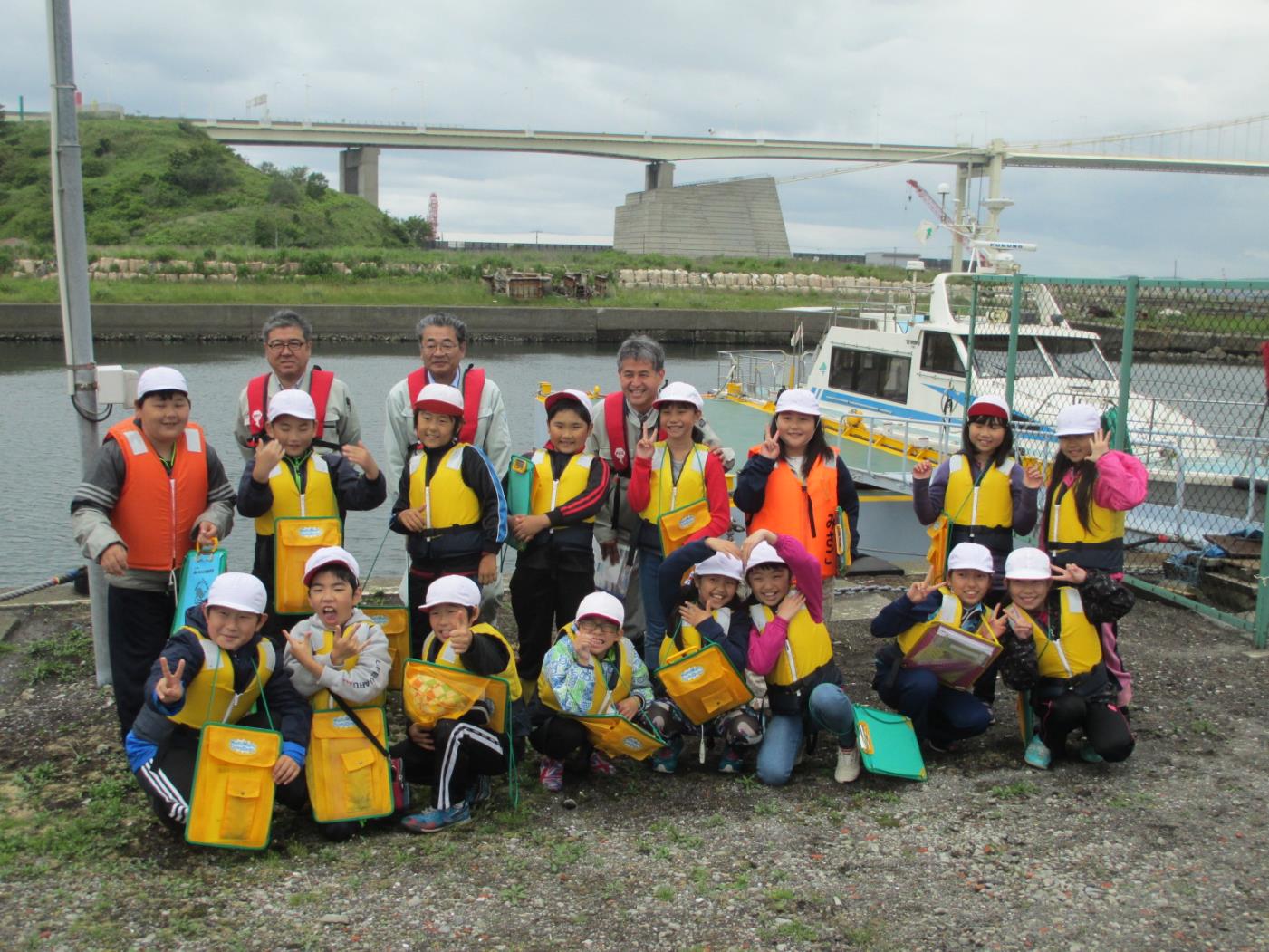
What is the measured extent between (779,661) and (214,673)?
88.7 inches

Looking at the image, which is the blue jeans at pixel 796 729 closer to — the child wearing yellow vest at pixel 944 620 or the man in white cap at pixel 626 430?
the child wearing yellow vest at pixel 944 620

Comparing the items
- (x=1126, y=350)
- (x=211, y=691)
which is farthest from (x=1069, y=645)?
(x=211, y=691)

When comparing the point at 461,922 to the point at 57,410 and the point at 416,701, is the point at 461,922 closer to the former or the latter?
the point at 416,701

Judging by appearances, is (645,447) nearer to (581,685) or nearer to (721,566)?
(721,566)

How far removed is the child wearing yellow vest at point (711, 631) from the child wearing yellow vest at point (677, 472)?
0.35 metres

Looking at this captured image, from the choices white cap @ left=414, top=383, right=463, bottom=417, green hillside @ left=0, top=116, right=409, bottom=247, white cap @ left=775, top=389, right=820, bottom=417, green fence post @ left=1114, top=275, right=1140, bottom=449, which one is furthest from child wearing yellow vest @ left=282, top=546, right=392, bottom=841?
green hillside @ left=0, top=116, right=409, bottom=247

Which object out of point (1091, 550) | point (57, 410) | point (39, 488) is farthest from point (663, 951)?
point (57, 410)

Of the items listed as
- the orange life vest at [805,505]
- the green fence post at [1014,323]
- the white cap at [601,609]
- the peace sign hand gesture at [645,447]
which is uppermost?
the green fence post at [1014,323]

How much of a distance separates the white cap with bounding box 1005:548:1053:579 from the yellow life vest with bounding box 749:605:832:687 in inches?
34.5

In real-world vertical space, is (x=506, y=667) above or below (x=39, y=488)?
above

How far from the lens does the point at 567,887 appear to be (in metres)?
3.78

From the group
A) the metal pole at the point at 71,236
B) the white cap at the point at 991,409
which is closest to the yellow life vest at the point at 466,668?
the metal pole at the point at 71,236

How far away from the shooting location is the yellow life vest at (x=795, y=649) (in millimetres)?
4695

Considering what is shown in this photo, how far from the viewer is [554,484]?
17.0 feet
